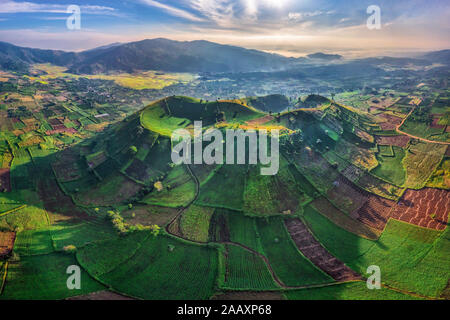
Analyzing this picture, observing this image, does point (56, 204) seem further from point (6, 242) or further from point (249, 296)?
point (249, 296)

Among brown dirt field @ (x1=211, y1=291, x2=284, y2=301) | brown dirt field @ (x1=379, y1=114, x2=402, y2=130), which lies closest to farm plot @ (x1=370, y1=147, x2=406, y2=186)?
brown dirt field @ (x1=379, y1=114, x2=402, y2=130)

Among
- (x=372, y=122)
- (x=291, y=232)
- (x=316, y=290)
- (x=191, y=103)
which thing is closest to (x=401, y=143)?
(x=372, y=122)

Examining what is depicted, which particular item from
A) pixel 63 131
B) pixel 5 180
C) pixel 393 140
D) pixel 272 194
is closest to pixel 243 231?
pixel 272 194

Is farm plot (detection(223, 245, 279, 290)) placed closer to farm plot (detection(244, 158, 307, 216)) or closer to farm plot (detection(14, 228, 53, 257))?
farm plot (detection(244, 158, 307, 216))

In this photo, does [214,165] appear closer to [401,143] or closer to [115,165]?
[115,165]

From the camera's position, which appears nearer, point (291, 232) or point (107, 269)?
point (107, 269)

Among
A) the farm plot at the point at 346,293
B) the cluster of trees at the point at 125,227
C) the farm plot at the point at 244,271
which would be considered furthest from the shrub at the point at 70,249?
the farm plot at the point at 346,293
